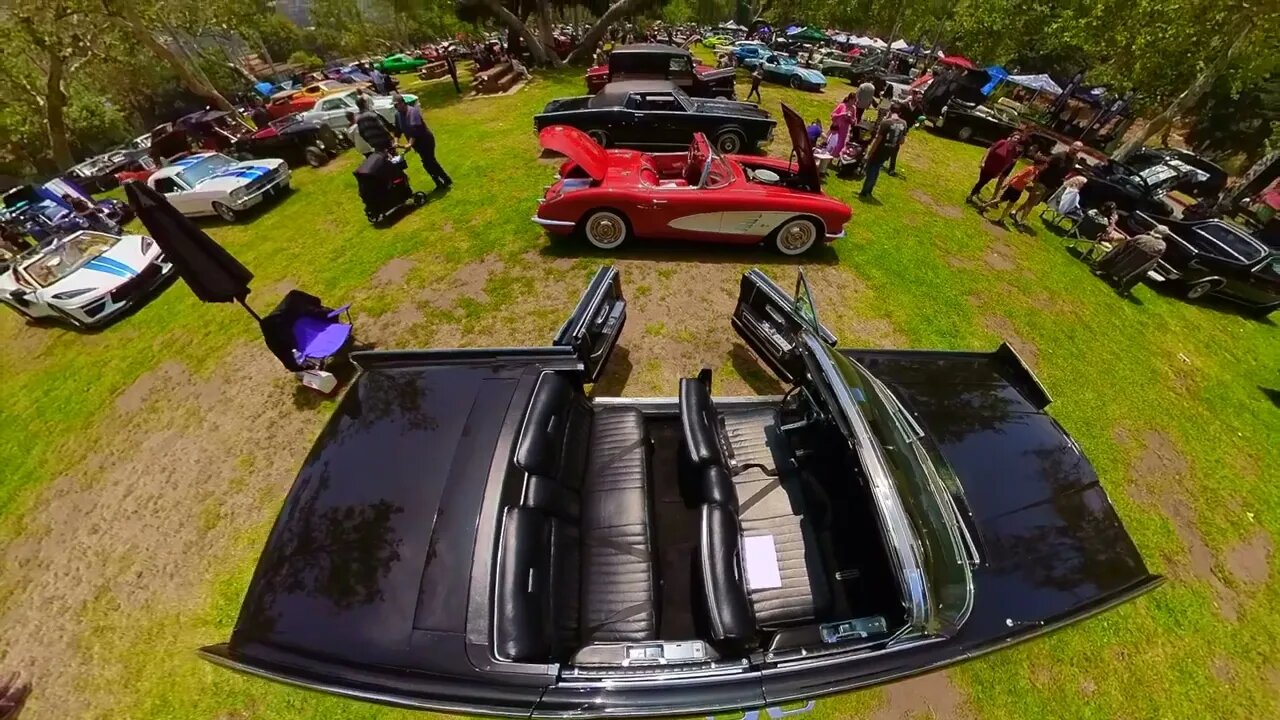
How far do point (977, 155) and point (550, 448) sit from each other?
15.1 m

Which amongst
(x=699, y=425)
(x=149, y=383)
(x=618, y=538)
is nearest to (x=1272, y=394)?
(x=699, y=425)

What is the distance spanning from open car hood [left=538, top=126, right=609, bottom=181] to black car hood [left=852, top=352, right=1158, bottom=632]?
4.63 metres

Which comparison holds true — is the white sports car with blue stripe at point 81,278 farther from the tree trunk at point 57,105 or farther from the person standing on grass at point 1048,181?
the person standing on grass at point 1048,181

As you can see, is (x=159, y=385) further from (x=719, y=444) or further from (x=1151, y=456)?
(x=1151, y=456)

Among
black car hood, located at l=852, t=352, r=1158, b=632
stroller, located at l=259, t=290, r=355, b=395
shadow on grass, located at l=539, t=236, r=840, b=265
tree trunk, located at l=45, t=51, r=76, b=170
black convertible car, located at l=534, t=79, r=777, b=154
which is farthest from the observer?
tree trunk, located at l=45, t=51, r=76, b=170

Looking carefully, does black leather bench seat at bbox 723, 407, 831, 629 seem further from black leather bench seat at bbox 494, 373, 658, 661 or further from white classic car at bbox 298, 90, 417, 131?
white classic car at bbox 298, 90, 417, 131

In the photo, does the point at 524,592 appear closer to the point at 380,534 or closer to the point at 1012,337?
the point at 380,534

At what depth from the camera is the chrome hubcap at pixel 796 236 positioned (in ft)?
21.5

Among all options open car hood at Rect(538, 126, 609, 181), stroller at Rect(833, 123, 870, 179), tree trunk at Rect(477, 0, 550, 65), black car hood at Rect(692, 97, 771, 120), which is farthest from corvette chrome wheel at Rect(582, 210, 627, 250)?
tree trunk at Rect(477, 0, 550, 65)

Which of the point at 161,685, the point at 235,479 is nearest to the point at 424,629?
the point at 161,685

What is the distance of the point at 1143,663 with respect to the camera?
3.47 meters

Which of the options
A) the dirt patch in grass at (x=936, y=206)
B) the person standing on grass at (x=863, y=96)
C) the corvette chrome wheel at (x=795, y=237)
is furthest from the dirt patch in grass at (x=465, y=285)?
the dirt patch in grass at (x=936, y=206)

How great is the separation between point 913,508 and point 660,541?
1.59m

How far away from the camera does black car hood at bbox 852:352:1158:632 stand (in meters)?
2.53
